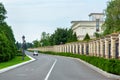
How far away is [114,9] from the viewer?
237 ft

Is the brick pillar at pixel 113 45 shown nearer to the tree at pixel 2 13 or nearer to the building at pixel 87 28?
the tree at pixel 2 13

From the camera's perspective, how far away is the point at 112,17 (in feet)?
243

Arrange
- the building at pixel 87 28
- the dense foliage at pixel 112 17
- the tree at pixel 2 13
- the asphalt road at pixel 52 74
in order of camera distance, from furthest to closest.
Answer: the building at pixel 87 28
the tree at pixel 2 13
the dense foliage at pixel 112 17
the asphalt road at pixel 52 74

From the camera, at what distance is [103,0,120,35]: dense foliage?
71906 millimetres

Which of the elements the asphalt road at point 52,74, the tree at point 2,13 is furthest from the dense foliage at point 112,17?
the asphalt road at point 52,74

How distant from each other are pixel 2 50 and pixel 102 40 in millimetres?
17900

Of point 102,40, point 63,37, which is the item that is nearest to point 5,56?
point 102,40

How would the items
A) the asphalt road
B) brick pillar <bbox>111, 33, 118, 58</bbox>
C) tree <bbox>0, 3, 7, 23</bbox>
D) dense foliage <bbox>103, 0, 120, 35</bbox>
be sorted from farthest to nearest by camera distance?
1. tree <bbox>0, 3, 7, 23</bbox>
2. dense foliage <bbox>103, 0, 120, 35</bbox>
3. brick pillar <bbox>111, 33, 118, 58</bbox>
4. the asphalt road

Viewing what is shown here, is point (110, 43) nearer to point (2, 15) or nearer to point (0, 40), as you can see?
point (0, 40)

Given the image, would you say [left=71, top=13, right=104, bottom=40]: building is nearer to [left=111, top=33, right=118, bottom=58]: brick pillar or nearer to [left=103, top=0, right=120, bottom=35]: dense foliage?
[left=103, top=0, right=120, bottom=35]: dense foliage

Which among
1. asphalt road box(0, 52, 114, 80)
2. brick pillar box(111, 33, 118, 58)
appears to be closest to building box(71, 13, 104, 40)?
brick pillar box(111, 33, 118, 58)

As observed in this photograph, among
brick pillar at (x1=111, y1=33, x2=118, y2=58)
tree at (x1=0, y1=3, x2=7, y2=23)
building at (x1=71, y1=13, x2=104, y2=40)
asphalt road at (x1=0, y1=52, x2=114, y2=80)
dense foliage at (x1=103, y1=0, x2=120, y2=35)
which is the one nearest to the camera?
asphalt road at (x1=0, y1=52, x2=114, y2=80)

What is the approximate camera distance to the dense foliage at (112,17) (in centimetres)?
7191

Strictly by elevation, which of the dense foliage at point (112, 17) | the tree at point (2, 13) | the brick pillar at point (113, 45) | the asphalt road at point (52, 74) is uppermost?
the tree at point (2, 13)
